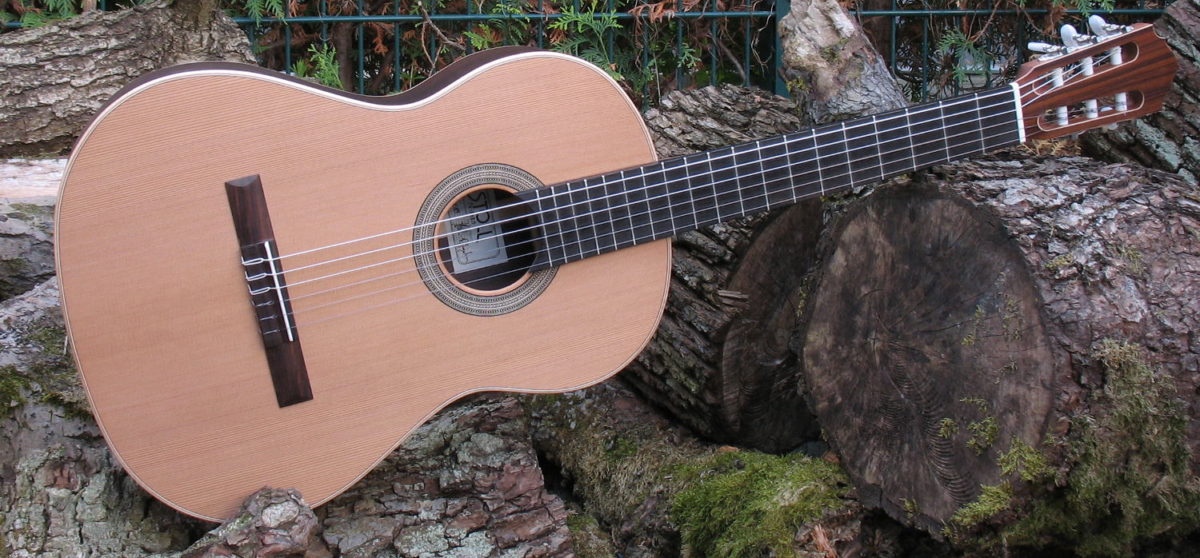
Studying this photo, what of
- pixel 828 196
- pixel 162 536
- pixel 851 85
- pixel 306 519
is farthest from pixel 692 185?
pixel 162 536

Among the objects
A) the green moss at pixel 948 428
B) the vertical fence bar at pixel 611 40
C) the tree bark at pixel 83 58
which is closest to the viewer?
the green moss at pixel 948 428

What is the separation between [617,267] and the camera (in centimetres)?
234

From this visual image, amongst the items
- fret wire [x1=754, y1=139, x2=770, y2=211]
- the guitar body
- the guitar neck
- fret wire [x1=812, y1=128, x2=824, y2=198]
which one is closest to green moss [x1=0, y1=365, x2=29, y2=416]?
the guitar body

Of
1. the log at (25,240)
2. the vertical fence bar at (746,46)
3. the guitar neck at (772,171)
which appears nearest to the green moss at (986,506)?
the guitar neck at (772,171)

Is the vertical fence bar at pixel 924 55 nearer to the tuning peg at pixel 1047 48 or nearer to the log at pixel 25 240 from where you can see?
the tuning peg at pixel 1047 48

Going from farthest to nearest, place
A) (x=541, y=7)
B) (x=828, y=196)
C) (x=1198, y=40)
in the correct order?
(x=541, y=7) → (x=1198, y=40) → (x=828, y=196)

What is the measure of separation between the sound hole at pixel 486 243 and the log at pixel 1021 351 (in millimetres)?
748

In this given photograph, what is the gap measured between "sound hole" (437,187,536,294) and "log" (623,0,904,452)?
598mm

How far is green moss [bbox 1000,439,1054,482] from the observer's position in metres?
1.98

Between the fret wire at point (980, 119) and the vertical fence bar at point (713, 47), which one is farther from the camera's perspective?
the vertical fence bar at point (713, 47)

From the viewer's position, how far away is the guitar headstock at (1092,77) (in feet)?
7.59

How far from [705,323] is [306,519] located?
122 cm

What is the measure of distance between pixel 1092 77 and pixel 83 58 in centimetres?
303

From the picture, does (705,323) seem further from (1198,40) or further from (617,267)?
(1198,40)
